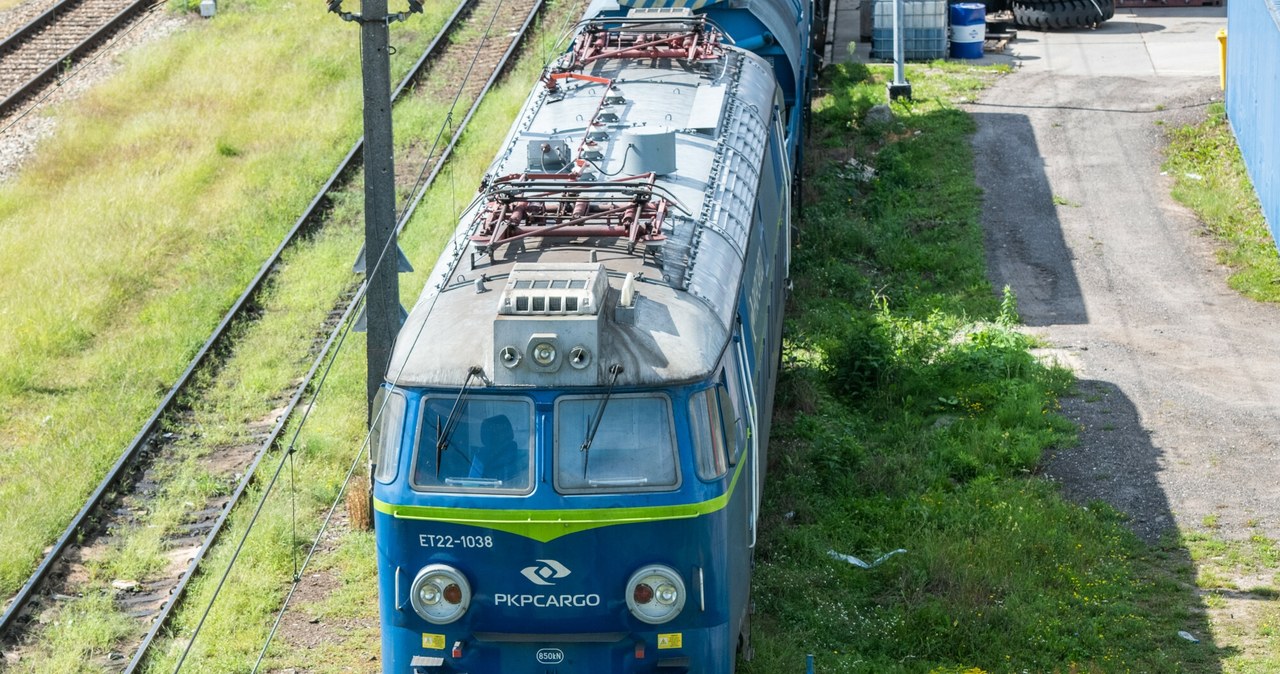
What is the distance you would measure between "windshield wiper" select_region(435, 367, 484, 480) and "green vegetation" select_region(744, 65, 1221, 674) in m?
3.34

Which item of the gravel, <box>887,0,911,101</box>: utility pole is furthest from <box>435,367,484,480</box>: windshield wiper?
<box>887,0,911,101</box>: utility pole

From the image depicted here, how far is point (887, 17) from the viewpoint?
2939cm

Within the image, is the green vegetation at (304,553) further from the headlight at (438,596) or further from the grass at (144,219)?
the headlight at (438,596)

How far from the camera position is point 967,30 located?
29.3m

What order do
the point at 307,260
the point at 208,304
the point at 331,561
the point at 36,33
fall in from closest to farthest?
the point at 331,561 < the point at 208,304 < the point at 307,260 < the point at 36,33

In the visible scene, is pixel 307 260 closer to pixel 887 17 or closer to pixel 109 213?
pixel 109 213

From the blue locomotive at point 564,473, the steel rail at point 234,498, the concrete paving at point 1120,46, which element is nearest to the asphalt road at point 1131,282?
the concrete paving at point 1120,46

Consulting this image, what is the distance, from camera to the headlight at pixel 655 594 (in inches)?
345

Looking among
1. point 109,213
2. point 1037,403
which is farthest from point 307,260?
point 1037,403

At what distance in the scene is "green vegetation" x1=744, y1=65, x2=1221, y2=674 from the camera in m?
11.5

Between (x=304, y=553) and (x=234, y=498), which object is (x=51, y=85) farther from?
(x=304, y=553)

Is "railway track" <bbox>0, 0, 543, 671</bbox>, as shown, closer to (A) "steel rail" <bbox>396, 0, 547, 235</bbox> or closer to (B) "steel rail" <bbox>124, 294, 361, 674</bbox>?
(B) "steel rail" <bbox>124, 294, 361, 674</bbox>

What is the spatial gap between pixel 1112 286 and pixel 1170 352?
2.29 metres

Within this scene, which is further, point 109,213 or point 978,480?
point 109,213
